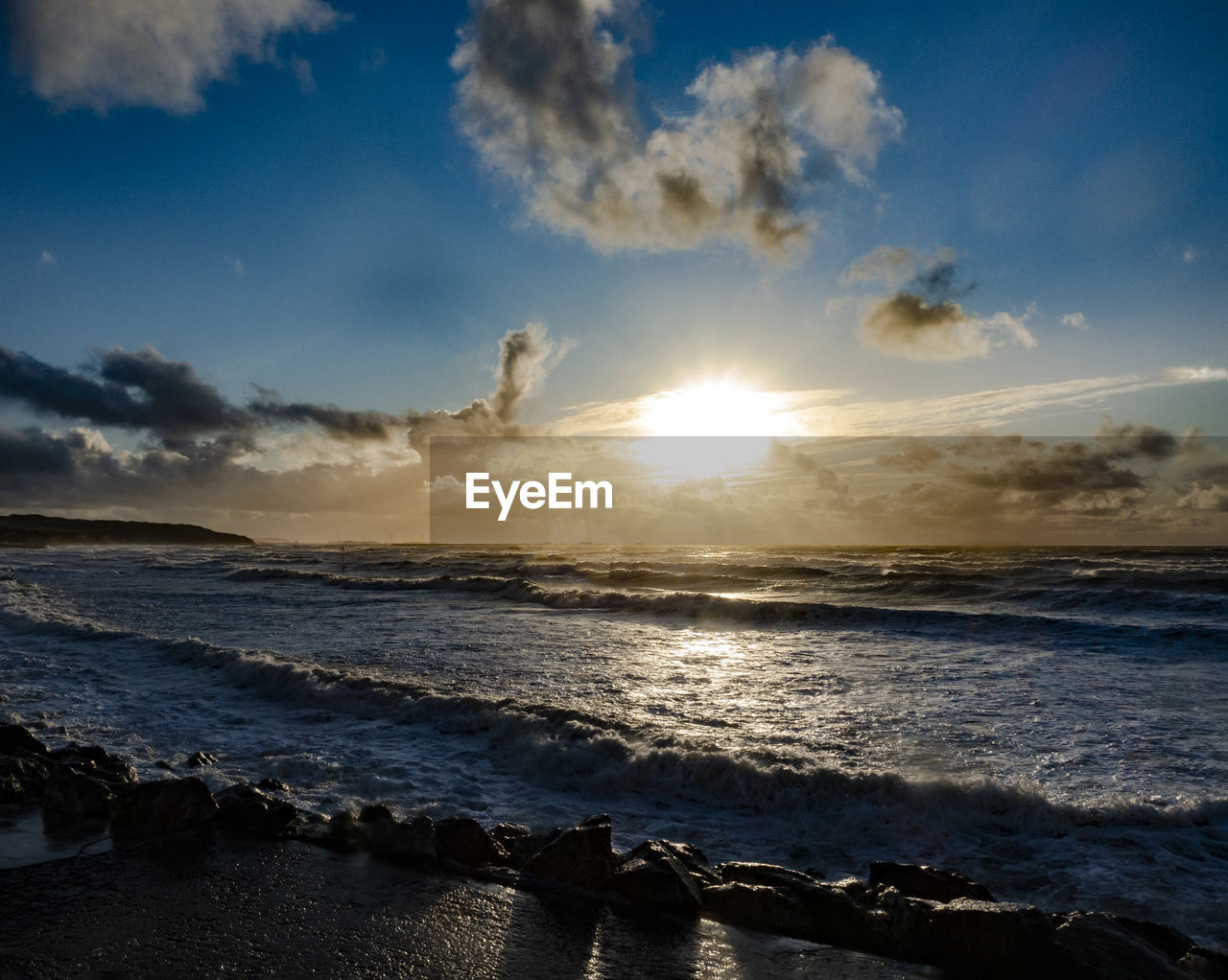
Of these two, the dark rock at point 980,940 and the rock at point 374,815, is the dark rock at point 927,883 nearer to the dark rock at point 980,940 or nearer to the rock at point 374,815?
the dark rock at point 980,940

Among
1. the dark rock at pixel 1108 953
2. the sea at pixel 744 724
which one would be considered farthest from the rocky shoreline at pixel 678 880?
the sea at pixel 744 724

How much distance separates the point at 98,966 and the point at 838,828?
5.98 metres

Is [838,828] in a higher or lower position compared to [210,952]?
lower

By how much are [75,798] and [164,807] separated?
0.98 m

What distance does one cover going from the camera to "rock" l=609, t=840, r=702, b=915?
4.93 meters

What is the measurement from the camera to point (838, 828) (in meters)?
6.91

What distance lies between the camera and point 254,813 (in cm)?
618

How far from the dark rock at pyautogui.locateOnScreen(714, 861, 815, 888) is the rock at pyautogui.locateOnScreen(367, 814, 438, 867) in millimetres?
2341

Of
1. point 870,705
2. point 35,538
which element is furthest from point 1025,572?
point 35,538

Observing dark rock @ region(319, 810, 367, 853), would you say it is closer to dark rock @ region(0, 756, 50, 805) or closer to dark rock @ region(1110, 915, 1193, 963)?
dark rock @ region(0, 756, 50, 805)

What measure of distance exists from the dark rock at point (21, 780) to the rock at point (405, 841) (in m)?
3.70

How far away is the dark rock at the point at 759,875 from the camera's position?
5.17 m

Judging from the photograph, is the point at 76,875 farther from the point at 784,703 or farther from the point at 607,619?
the point at 607,619

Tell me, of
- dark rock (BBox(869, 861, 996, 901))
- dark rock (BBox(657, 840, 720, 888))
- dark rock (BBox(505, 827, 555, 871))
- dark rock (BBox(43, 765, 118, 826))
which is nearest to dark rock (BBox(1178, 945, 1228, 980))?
dark rock (BBox(869, 861, 996, 901))
